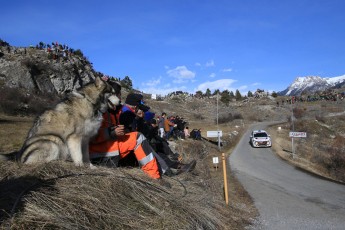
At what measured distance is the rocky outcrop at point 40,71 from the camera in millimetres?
34156

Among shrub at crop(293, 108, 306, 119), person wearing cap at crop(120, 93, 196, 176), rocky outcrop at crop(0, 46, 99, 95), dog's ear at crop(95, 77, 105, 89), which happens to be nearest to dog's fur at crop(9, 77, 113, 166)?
dog's ear at crop(95, 77, 105, 89)

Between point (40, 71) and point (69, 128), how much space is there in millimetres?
33274

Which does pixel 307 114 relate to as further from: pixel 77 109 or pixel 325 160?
pixel 77 109

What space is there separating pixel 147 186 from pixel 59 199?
59.5 inches

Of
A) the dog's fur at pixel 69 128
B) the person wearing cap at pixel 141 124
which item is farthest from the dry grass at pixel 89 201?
the person wearing cap at pixel 141 124

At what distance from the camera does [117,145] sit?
657 cm

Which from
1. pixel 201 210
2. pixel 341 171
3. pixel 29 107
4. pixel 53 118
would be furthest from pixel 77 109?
pixel 341 171

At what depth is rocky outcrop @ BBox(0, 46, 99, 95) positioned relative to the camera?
34156 millimetres

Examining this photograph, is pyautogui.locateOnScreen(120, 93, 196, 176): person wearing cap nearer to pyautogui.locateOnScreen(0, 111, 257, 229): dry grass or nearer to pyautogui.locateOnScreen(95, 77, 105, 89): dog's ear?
pyautogui.locateOnScreen(95, 77, 105, 89): dog's ear

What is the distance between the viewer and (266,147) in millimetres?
43312

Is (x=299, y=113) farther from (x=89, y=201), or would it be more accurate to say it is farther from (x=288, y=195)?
(x=89, y=201)

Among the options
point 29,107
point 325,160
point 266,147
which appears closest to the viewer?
point 29,107

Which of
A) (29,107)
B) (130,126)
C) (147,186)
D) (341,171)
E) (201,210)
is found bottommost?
(341,171)

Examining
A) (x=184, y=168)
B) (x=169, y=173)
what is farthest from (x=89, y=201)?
(x=184, y=168)
